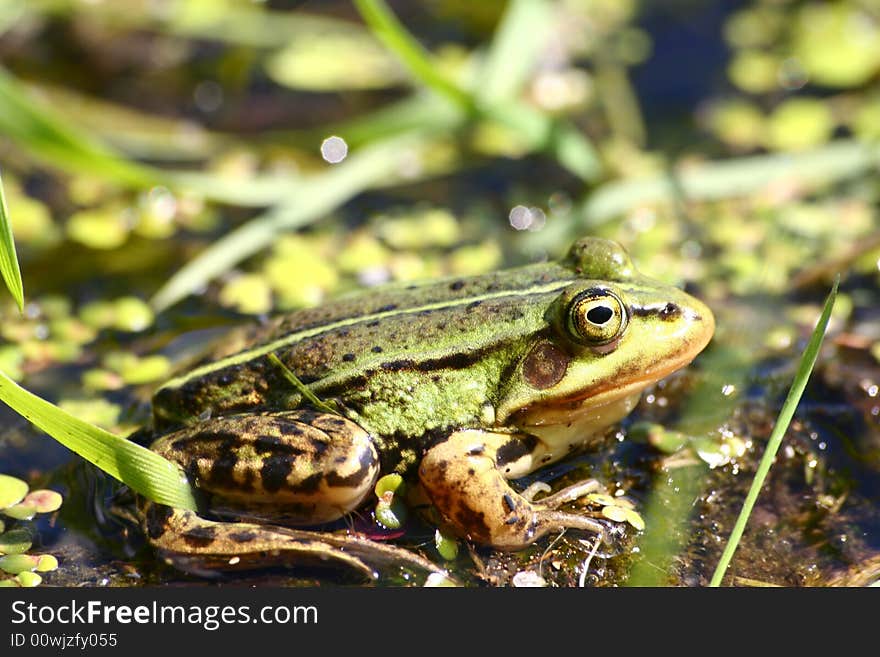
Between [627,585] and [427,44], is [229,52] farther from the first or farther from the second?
[627,585]

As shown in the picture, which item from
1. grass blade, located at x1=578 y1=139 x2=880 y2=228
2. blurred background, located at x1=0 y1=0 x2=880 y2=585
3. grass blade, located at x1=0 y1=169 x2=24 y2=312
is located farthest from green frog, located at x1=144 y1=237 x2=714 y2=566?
grass blade, located at x1=578 y1=139 x2=880 y2=228

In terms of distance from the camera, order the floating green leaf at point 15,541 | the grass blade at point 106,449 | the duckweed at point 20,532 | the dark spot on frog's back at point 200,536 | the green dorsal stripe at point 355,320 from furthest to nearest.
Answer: the green dorsal stripe at point 355,320 < the floating green leaf at point 15,541 < the duckweed at point 20,532 < the dark spot on frog's back at point 200,536 < the grass blade at point 106,449

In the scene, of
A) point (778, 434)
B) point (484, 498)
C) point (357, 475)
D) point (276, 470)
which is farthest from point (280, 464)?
point (778, 434)

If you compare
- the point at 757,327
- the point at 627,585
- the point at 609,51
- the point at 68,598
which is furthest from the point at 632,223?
the point at 68,598

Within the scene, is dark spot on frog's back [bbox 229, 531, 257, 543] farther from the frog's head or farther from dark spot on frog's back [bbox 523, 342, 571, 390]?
dark spot on frog's back [bbox 523, 342, 571, 390]

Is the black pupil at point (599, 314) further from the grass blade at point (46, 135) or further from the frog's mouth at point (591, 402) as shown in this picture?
the grass blade at point (46, 135)

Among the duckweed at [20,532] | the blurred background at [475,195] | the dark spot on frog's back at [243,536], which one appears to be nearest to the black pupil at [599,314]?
the blurred background at [475,195]

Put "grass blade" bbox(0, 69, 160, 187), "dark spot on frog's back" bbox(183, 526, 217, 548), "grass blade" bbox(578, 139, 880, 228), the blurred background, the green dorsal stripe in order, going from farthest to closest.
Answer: "grass blade" bbox(578, 139, 880, 228) < "grass blade" bbox(0, 69, 160, 187) < the blurred background < the green dorsal stripe < "dark spot on frog's back" bbox(183, 526, 217, 548)
